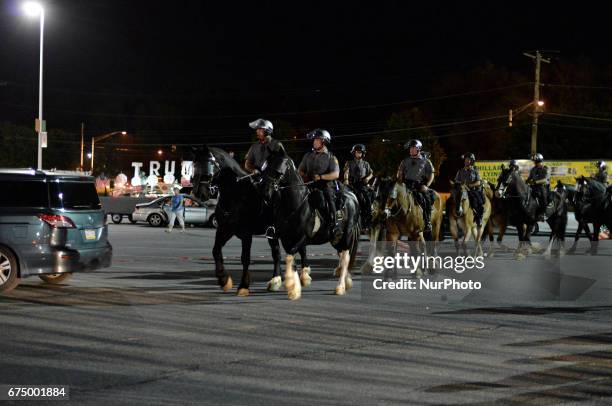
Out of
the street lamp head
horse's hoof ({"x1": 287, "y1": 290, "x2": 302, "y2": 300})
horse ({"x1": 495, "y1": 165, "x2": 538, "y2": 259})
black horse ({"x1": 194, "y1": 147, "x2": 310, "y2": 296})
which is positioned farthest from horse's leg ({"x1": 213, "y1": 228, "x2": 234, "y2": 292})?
the street lamp head

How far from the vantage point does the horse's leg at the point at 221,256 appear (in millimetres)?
13586

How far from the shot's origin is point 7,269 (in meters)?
13.0

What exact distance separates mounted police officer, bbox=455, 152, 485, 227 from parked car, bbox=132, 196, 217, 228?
19273mm

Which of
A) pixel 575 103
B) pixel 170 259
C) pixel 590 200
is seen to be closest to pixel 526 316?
pixel 170 259

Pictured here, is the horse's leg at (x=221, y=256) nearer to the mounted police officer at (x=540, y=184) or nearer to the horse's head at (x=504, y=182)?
the horse's head at (x=504, y=182)

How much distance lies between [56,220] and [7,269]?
1.05 m

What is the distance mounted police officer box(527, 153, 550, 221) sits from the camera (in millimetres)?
23391

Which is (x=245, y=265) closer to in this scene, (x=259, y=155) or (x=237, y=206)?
(x=237, y=206)

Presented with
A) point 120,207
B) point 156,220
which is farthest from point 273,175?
point 120,207

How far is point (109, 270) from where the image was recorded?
17.4 meters

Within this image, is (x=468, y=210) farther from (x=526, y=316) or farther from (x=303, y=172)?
(x=526, y=316)

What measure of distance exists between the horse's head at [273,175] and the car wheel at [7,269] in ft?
13.1

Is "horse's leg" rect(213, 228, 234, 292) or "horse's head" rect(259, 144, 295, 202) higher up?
"horse's head" rect(259, 144, 295, 202)

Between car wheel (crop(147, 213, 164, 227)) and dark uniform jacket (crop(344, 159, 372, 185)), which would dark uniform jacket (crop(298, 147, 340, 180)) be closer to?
dark uniform jacket (crop(344, 159, 372, 185))
